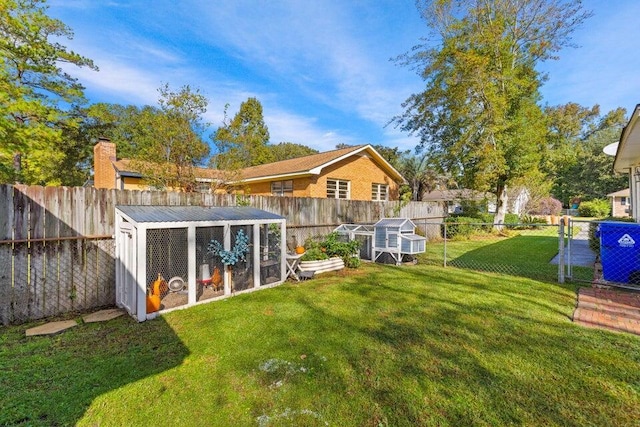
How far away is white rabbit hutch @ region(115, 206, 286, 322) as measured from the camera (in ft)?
15.0

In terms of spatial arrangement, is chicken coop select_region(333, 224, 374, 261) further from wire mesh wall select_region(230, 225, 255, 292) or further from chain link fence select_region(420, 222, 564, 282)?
wire mesh wall select_region(230, 225, 255, 292)

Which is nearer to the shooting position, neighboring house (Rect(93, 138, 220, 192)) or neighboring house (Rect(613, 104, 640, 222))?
neighboring house (Rect(613, 104, 640, 222))

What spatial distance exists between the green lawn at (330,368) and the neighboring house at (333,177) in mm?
9278

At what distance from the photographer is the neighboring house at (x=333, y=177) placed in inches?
545

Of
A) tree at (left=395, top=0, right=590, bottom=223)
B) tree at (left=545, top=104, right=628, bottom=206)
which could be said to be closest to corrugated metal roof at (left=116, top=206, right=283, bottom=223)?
tree at (left=395, top=0, right=590, bottom=223)

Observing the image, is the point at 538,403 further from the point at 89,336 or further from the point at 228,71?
the point at 228,71

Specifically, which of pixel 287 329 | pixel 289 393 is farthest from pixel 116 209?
pixel 289 393

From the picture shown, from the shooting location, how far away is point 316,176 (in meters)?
13.8

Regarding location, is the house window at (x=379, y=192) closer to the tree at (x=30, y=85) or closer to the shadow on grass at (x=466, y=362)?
the shadow on grass at (x=466, y=362)

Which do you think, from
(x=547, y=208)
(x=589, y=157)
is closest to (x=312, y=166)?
(x=547, y=208)

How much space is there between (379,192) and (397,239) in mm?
9311

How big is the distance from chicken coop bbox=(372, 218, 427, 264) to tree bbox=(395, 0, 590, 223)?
9.07 metres

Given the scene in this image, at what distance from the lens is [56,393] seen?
2.74 m

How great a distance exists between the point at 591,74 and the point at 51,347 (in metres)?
21.2
